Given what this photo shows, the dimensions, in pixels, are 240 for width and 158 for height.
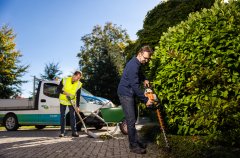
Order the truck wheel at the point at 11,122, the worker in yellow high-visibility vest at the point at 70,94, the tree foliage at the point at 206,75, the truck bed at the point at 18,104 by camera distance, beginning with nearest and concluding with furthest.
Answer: the tree foliage at the point at 206,75 → the worker in yellow high-visibility vest at the point at 70,94 → the truck bed at the point at 18,104 → the truck wheel at the point at 11,122

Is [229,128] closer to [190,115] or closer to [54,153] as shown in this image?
[190,115]

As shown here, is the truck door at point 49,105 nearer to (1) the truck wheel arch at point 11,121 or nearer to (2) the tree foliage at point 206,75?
(1) the truck wheel arch at point 11,121

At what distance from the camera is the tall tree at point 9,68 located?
105 ft

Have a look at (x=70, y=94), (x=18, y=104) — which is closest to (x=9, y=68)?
(x=18, y=104)

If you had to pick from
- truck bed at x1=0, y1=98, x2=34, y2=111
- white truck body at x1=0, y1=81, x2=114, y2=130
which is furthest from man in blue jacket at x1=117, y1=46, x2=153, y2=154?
truck bed at x1=0, y1=98, x2=34, y2=111

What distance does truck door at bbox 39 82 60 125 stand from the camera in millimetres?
13945

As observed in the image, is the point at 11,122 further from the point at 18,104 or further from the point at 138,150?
the point at 138,150

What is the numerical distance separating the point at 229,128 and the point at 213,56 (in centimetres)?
119

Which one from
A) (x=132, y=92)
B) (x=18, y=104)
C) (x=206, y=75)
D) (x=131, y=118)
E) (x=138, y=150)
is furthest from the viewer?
(x=18, y=104)


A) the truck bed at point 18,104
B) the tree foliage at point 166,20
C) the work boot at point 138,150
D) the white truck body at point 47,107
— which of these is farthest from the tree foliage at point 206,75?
the truck bed at point 18,104

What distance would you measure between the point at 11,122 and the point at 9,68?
60.7 ft

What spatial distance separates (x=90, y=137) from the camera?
1032 cm

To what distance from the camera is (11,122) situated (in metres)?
15.4

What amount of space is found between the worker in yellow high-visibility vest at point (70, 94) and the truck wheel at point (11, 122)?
5.41m
